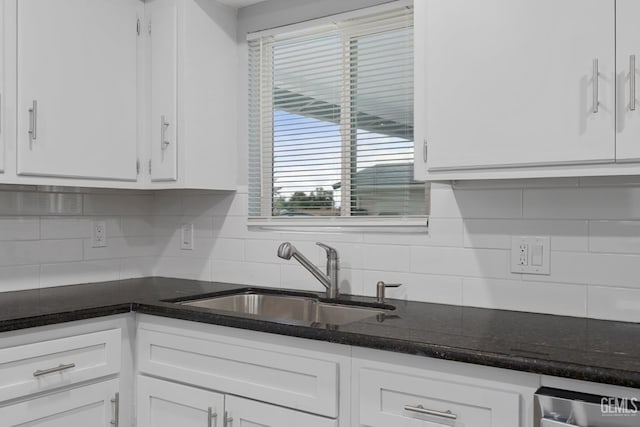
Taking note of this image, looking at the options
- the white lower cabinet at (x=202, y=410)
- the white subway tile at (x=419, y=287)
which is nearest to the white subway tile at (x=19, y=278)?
the white lower cabinet at (x=202, y=410)

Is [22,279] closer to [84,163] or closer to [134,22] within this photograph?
[84,163]

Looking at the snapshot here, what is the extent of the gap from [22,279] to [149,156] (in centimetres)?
73

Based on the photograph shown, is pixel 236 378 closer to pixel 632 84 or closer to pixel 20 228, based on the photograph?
pixel 20 228

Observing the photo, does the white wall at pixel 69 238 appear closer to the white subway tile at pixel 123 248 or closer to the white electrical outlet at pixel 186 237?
the white subway tile at pixel 123 248

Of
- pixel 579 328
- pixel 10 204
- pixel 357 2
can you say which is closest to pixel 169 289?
pixel 10 204

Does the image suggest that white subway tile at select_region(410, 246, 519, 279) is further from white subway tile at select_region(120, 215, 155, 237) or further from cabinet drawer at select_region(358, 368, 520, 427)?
white subway tile at select_region(120, 215, 155, 237)

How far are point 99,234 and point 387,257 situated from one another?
138 centimetres

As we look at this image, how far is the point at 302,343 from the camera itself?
1.65 m

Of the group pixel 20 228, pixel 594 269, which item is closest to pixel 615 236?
pixel 594 269

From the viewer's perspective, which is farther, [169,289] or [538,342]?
[169,289]

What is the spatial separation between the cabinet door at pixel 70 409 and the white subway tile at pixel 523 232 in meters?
1.39

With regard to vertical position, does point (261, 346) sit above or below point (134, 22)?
below

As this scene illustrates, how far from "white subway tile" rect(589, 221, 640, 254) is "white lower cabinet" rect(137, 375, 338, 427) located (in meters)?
0.98

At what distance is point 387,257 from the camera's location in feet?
7.21
